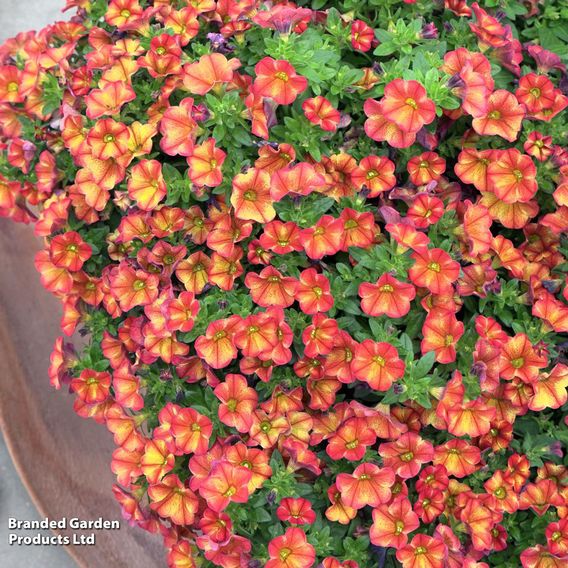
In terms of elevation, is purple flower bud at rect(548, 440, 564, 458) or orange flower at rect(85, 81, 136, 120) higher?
orange flower at rect(85, 81, 136, 120)

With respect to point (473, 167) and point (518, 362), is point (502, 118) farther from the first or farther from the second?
point (518, 362)

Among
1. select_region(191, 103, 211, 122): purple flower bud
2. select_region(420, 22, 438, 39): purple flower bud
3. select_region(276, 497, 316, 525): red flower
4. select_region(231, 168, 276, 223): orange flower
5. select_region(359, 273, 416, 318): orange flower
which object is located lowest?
select_region(276, 497, 316, 525): red flower

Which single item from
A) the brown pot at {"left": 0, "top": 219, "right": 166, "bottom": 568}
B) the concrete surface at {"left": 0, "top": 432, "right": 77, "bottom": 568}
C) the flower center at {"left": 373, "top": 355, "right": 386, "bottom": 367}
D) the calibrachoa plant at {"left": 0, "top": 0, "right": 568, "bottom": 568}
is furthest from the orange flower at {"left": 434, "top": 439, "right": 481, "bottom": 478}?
the concrete surface at {"left": 0, "top": 432, "right": 77, "bottom": 568}

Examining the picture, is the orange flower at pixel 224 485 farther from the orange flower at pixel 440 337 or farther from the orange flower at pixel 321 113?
the orange flower at pixel 321 113

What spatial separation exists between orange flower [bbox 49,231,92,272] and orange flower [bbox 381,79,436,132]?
66 cm

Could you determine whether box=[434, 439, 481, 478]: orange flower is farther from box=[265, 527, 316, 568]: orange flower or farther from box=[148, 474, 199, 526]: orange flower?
box=[148, 474, 199, 526]: orange flower

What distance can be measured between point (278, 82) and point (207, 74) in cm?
14

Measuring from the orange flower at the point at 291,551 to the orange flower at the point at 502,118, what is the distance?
0.79 metres

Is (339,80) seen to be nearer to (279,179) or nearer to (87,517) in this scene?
(279,179)

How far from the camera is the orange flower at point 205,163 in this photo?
1.29 metres

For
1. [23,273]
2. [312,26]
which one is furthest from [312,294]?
[23,273]

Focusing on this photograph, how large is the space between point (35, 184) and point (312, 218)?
71 cm

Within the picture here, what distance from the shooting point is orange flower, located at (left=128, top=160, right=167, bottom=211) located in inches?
52.8

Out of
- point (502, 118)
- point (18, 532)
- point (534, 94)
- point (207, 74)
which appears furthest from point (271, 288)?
point (18, 532)
